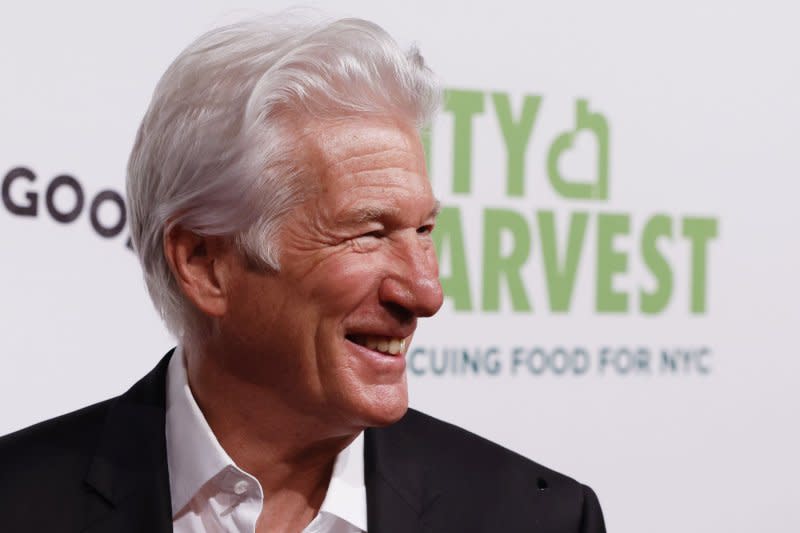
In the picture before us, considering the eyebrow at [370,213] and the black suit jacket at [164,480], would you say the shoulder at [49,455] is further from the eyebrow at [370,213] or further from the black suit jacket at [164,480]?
the eyebrow at [370,213]

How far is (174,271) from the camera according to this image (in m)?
1.48

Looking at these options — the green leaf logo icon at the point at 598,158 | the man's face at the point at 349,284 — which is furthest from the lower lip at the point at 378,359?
the green leaf logo icon at the point at 598,158

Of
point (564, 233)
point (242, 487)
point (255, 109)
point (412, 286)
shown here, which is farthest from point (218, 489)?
point (564, 233)

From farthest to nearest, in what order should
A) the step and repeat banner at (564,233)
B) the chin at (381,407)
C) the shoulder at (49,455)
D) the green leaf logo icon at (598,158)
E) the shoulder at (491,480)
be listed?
the green leaf logo icon at (598,158) → the step and repeat banner at (564,233) → the shoulder at (491,480) → the shoulder at (49,455) → the chin at (381,407)

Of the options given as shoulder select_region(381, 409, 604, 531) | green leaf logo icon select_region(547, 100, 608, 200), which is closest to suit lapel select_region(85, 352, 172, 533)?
shoulder select_region(381, 409, 604, 531)

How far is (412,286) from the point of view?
1377mm

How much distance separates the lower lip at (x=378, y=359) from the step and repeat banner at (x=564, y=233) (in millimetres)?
755

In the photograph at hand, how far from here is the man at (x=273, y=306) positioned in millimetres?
1387

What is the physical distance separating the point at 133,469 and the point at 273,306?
27 cm

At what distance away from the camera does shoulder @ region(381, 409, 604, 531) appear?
5.18 feet

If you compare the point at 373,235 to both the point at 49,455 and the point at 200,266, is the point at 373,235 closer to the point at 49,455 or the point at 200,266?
the point at 200,266

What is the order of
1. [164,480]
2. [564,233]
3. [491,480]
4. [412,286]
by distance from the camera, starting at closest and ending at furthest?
[412,286] < [164,480] < [491,480] < [564,233]

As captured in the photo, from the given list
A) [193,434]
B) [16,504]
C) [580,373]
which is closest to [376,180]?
[193,434]

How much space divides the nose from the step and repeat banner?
772mm
